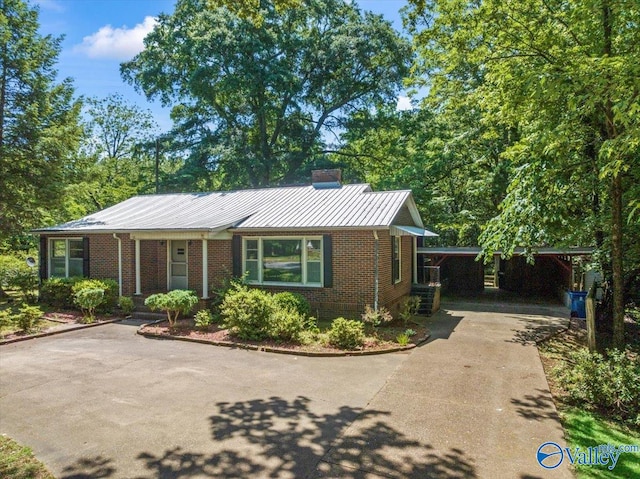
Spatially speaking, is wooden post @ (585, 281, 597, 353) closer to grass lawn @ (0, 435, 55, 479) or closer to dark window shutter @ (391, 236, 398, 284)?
dark window shutter @ (391, 236, 398, 284)

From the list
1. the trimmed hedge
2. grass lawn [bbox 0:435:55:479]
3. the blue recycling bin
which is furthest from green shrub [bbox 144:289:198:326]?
the blue recycling bin

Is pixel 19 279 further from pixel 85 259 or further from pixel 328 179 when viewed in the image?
pixel 328 179

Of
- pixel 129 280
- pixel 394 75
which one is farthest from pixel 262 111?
pixel 129 280

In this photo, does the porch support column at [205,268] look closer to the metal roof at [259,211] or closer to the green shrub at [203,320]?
the metal roof at [259,211]

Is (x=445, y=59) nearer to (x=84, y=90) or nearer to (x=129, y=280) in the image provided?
(x=129, y=280)

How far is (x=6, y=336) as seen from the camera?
10.4 meters

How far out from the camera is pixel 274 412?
19.0 feet

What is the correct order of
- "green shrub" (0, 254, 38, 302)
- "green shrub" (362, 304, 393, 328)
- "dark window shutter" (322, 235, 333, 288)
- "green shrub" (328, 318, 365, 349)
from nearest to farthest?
"green shrub" (328, 318, 365, 349)
"green shrub" (362, 304, 393, 328)
"dark window shutter" (322, 235, 333, 288)
"green shrub" (0, 254, 38, 302)

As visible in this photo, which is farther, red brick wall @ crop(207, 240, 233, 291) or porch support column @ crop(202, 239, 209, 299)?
red brick wall @ crop(207, 240, 233, 291)

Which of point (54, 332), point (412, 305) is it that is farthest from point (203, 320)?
point (412, 305)

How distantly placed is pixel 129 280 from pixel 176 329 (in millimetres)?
4229

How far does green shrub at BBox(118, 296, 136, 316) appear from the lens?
13266 mm

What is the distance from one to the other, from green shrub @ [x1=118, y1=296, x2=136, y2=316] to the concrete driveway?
3583 millimetres

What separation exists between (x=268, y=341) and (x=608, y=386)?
22.2ft
